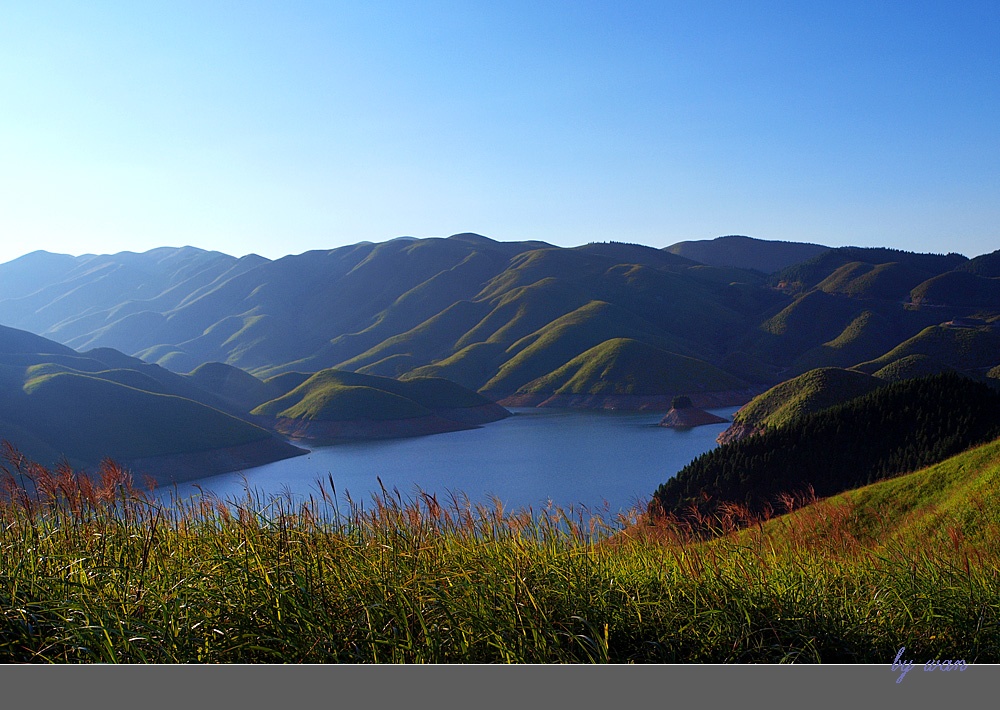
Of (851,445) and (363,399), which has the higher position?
(851,445)

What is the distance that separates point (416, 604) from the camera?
15.7 feet

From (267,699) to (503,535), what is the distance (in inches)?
102

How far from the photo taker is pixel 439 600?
485 cm

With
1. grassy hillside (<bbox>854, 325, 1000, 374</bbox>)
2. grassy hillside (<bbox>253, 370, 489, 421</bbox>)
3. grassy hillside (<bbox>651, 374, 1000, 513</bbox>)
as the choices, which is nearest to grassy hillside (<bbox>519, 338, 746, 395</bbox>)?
grassy hillside (<bbox>253, 370, 489, 421</bbox>)

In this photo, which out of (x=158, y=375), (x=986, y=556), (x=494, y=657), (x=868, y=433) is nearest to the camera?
(x=494, y=657)

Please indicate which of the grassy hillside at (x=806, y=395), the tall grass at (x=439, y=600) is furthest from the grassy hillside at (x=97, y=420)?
the tall grass at (x=439, y=600)

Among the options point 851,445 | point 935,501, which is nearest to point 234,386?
point 851,445

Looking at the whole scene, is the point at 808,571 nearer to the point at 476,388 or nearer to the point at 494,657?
the point at 494,657

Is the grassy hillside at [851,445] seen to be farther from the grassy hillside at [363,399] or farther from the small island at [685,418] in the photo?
the grassy hillside at [363,399]

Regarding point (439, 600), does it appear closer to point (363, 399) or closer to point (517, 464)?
point (517, 464)

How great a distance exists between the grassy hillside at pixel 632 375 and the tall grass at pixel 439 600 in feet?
495

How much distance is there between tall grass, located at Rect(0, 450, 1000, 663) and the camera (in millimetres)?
4570

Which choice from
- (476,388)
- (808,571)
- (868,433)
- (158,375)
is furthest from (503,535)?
(476,388)

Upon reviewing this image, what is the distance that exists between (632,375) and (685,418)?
140 ft
